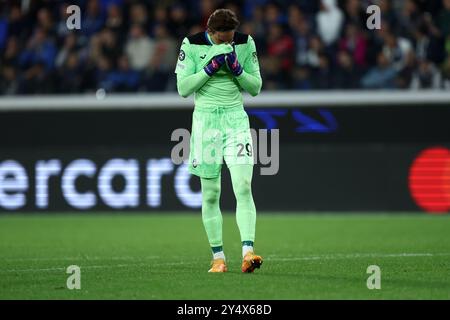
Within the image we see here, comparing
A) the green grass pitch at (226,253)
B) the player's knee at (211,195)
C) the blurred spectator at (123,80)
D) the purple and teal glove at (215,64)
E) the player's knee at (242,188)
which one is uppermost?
the purple and teal glove at (215,64)

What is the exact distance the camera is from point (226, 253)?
1181cm

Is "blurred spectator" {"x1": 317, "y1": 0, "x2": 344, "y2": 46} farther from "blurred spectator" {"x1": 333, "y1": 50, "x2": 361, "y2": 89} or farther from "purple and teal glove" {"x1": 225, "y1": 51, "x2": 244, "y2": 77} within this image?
"purple and teal glove" {"x1": 225, "y1": 51, "x2": 244, "y2": 77}

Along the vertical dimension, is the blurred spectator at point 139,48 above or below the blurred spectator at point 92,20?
below

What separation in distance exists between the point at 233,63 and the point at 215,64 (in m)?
0.15

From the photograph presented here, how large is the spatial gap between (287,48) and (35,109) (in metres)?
4.33

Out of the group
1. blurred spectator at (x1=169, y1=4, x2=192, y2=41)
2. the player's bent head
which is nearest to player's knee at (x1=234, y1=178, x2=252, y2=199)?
the player's bent head

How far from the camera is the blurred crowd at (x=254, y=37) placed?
57.6 feet

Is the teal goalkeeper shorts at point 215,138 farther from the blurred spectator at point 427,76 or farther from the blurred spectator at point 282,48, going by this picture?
the blurred spectator at point 282,48

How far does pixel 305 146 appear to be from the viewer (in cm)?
1780

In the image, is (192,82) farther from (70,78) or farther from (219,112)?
(70,78)

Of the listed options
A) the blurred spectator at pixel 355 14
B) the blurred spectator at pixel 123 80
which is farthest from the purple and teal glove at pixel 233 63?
the blurred spectator at pixel 123 80

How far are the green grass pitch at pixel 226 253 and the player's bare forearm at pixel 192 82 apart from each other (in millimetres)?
1591

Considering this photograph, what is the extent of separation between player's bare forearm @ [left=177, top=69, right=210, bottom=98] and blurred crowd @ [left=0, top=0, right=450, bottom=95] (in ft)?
27.5

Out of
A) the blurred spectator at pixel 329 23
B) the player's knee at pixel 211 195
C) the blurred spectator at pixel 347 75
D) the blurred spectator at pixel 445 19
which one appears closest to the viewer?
the player's knee at pixel 211 195
